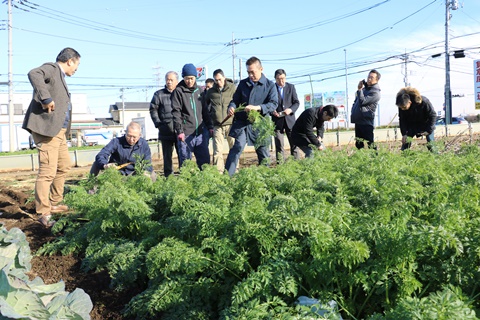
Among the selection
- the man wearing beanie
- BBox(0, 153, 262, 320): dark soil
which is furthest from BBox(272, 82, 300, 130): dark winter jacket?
BBox(0, 153, 262, 320): dark soil

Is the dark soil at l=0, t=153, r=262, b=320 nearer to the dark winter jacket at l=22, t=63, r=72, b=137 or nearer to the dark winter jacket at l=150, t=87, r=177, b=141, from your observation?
the dark winter jacket at l=22, t=63, r=72, b=137

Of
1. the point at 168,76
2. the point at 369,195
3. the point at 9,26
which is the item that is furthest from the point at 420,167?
the point at 9,26

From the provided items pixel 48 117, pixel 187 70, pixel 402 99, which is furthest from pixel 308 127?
pixel 48 117

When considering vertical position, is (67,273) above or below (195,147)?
below

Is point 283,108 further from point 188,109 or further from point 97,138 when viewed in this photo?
point 97,138

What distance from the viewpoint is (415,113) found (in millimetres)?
7555

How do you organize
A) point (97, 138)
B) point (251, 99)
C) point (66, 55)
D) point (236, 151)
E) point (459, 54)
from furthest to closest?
1. point (97, 138)
2. point (459, 54)
3. point (251, 99)
4. point (236, 151)
5. point (66, 55)

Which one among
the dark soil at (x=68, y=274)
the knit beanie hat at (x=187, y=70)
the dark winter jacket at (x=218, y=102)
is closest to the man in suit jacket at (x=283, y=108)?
the dark winter jacket at (x=218, y=102)

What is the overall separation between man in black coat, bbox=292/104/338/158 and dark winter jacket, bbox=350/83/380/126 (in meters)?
0.83

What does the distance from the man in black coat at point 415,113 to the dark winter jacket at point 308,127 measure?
1238 millimetres

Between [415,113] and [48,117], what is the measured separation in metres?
5.32

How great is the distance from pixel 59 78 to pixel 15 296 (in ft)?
12.8

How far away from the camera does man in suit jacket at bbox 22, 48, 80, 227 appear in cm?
511

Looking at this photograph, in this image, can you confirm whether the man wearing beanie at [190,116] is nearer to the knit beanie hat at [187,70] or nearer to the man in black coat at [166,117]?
the knit beanie hat at [187,70]
